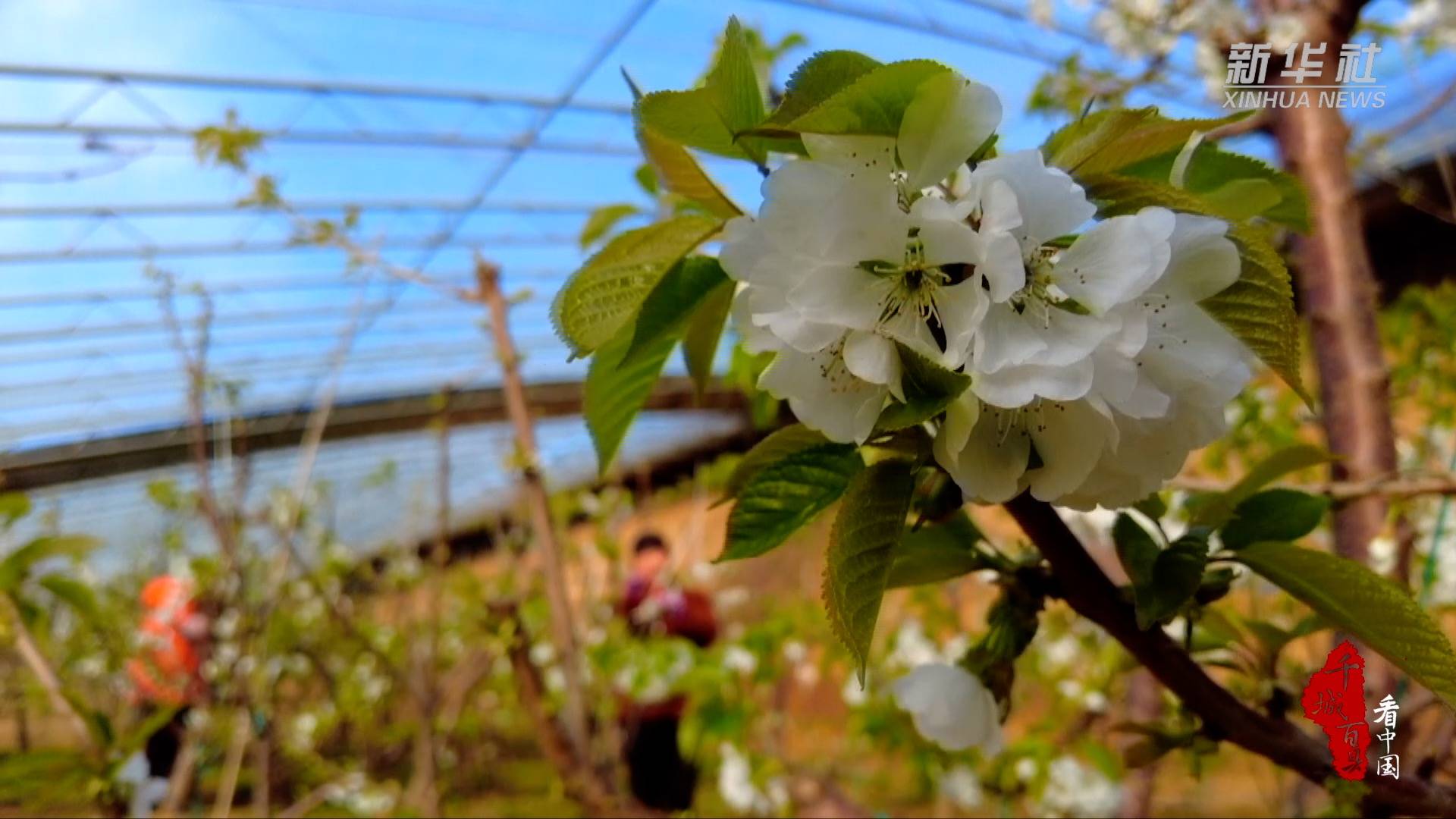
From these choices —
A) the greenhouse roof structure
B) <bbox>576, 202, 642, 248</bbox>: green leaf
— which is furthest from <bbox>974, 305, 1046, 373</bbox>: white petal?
the greenhouse roof structure

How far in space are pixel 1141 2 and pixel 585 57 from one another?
3.04 meters

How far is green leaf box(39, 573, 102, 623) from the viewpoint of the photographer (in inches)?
26.7

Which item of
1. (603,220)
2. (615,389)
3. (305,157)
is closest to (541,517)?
(603,220)

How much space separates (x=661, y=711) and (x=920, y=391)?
2.09 m

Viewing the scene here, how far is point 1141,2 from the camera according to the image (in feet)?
4.45

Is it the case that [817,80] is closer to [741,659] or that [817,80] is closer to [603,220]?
[603,220]

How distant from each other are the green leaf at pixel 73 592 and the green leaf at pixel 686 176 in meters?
0.60

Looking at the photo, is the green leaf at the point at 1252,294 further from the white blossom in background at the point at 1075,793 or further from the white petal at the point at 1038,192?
the white blossom in background at the point at 1075,793

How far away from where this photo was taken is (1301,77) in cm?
78

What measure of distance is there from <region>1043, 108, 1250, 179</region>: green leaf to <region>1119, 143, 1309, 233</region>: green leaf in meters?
0.01

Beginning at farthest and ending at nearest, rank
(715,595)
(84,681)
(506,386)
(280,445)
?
(280,445)
(715,595)
(84,681)
(506,386)

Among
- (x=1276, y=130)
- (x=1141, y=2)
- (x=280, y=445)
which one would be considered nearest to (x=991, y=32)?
(x=1141, y=2)

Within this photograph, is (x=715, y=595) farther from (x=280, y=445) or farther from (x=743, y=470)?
(x=280, y=445)

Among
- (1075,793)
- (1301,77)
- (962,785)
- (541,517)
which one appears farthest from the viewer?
(962,785)
